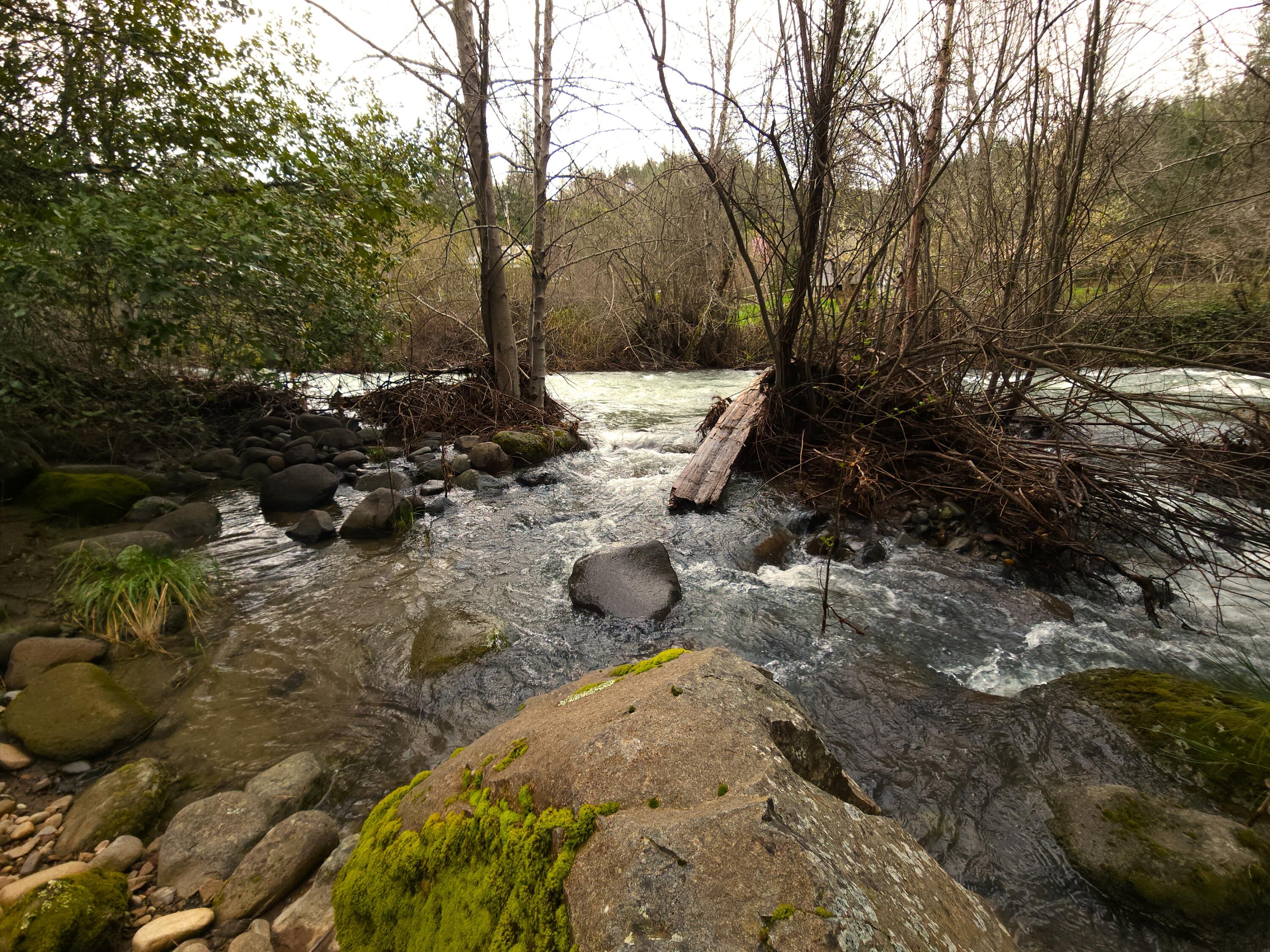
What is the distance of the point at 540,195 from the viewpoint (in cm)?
728

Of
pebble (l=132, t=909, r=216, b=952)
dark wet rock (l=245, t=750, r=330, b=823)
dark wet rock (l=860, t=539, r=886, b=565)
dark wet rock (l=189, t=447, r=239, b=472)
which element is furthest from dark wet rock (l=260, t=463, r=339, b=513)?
dark wet rock (l=860, t=539, r=886, b=565)

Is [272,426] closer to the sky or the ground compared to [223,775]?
closer to the sky

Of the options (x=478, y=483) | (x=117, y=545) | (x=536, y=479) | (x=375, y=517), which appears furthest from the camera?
(x=536, y=479)

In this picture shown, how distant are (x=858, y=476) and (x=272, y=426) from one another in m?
7.72

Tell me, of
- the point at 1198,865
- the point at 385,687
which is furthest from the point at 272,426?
the point at 1198,865

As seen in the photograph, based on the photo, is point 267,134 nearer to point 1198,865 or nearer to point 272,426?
point 272,426

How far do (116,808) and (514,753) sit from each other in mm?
1931

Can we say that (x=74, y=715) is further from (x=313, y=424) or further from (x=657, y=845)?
(x=313, y=424)

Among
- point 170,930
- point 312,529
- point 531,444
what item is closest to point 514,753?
point 170,930

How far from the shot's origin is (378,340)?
21.6ft

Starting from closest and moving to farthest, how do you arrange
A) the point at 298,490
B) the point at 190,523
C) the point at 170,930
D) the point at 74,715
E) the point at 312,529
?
the point at 170,930 < the point at 74,715 < the point at 190,523 < the point at 312,529 < the point at 298,490

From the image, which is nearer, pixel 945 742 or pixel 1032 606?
pixel 945 742

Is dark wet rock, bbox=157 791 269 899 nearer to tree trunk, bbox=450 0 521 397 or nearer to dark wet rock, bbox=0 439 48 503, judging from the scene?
dark wet rock, bbox=0 439 48 503

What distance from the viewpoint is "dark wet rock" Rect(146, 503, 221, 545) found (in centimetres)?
494
